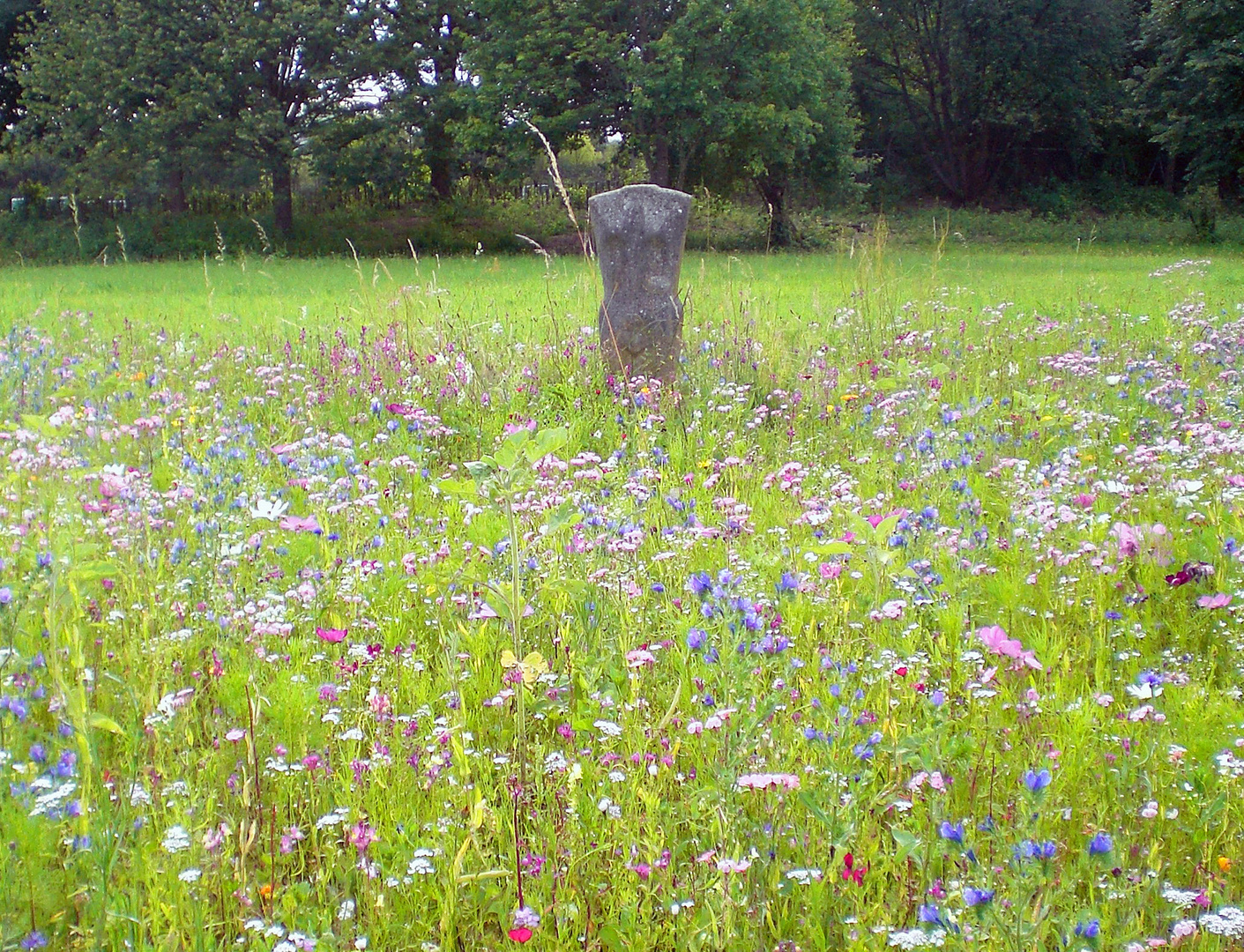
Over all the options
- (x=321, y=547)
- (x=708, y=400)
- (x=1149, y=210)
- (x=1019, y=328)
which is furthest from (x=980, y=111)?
(x=321, y=547)

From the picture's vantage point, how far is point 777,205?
30.8 m

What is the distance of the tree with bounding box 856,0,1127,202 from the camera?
3825 cm

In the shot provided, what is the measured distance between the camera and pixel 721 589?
2.32 m

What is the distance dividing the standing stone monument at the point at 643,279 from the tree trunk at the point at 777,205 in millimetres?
22479

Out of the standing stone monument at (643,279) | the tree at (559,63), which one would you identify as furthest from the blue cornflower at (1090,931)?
the tree at (559,63)

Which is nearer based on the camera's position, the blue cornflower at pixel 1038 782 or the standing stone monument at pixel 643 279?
the blue cornflower at pixel 1038 782

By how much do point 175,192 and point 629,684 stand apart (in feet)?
112

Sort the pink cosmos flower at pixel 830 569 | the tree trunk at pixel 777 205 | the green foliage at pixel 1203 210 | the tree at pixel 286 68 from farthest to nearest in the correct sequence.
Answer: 1. the tree trunk at pixel 777 205
2. the tree at pixel 286 68
3. the green foliage at pixel 1203 210
4. the pink cosmos flower at pixel 830 569

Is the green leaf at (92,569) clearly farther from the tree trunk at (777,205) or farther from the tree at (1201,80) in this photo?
the tree at (1201,80)

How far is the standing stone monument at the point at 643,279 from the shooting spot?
22.5 feet

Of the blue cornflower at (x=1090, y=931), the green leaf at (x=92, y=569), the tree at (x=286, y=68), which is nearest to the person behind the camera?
the blue cornflower at (x=1090, y=931)

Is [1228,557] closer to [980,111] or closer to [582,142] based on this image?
[582,142]

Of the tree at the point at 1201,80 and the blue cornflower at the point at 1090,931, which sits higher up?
the tree at the point at 1201,80

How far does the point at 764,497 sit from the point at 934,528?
107 centimetres
